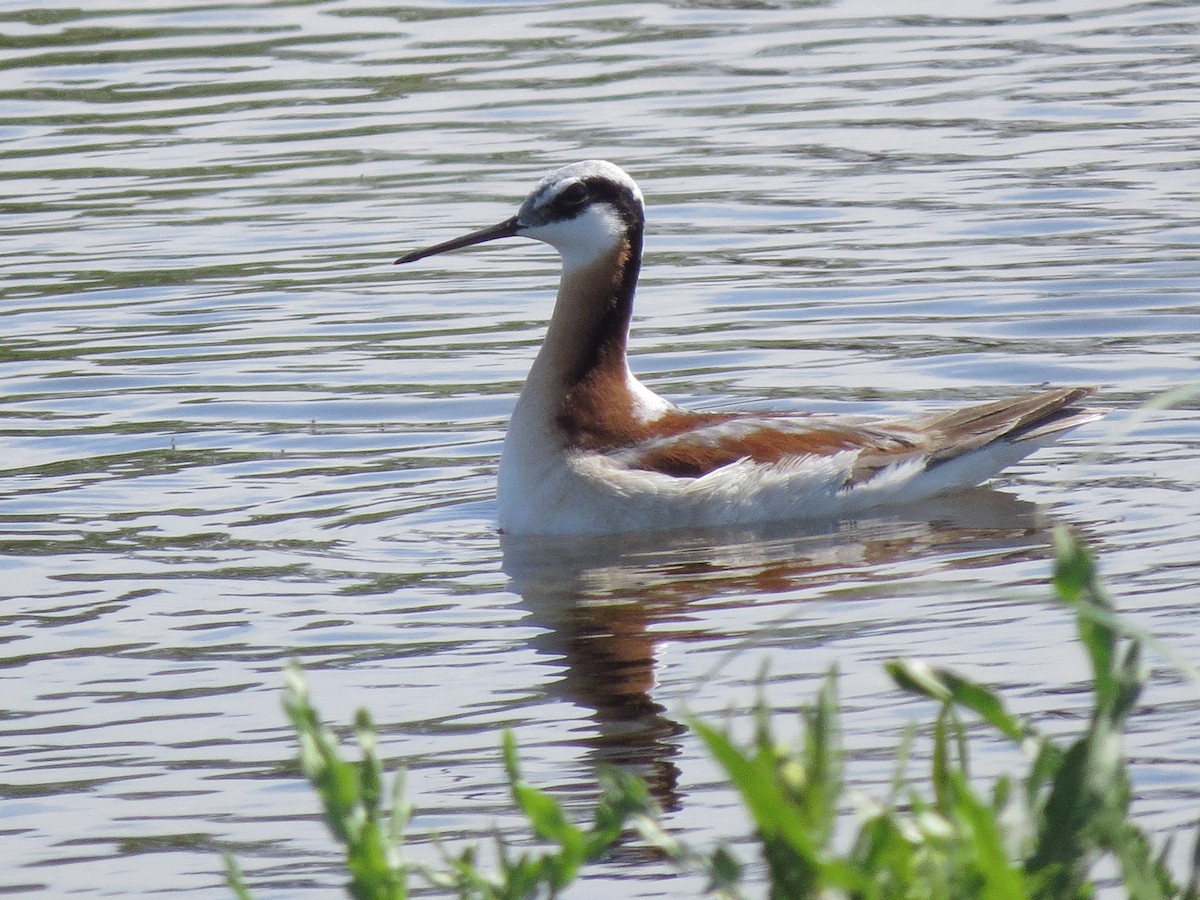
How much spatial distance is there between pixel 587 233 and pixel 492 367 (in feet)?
6.48

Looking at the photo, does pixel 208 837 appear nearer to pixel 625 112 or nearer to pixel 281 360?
pixel 281 360

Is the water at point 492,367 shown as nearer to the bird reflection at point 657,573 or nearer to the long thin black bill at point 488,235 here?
the bird reflection at point 657,573

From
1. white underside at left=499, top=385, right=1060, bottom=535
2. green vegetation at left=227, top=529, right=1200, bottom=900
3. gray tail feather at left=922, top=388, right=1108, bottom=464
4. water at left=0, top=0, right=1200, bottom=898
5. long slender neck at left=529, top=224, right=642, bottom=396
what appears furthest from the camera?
long slender neck at left=529, top=224, right=642, bottom=396

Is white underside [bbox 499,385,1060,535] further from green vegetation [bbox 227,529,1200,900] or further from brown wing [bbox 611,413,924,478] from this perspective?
green vegetation [bbox 227,529,1200,900]

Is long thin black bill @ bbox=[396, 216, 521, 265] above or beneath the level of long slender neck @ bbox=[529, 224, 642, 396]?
above

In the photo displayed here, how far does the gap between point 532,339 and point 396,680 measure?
509 centimetres

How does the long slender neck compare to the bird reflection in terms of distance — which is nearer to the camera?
the bird reflection

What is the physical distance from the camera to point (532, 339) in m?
12.1

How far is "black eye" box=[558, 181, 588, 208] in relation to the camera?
31.8 ft

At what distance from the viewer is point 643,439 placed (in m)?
9.41

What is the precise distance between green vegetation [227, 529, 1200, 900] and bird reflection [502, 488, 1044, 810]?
267 centimetres

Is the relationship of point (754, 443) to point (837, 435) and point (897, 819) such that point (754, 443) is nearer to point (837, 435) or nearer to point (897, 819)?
point (837, 435)

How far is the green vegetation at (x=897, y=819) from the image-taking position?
3246 millimetres

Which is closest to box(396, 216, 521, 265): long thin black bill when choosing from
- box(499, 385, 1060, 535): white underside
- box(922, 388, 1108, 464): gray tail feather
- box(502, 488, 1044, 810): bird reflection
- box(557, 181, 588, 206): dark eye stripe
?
box(557, 181, 588, 206): dark eye stripe
